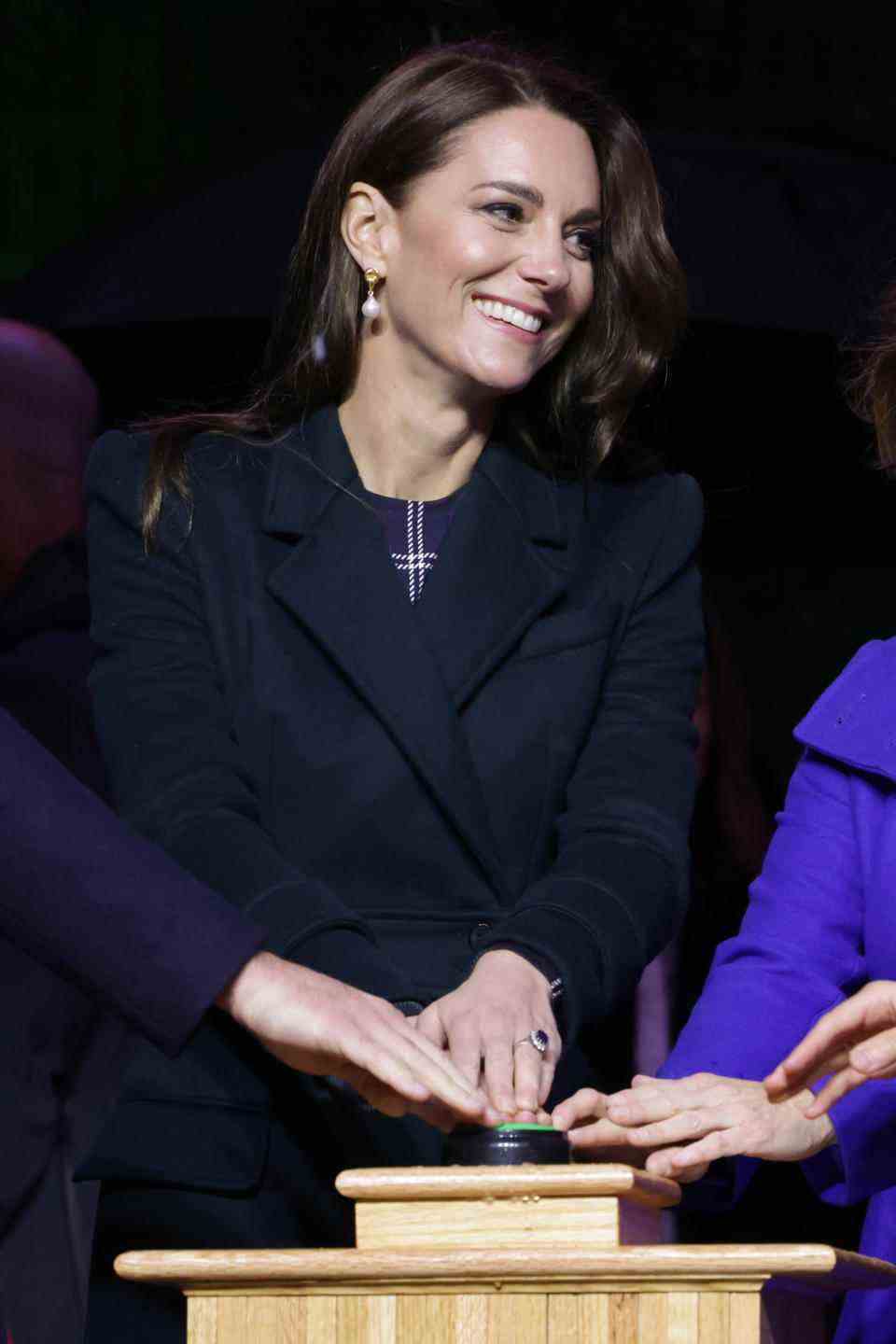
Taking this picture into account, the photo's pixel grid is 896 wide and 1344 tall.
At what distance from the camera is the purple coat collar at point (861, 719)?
2412 millimetres

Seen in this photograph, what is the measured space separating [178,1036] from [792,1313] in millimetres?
551

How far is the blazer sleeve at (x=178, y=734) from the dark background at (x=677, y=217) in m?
1.48

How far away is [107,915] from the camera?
174 centimetres

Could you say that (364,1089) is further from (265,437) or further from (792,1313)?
(265,437)

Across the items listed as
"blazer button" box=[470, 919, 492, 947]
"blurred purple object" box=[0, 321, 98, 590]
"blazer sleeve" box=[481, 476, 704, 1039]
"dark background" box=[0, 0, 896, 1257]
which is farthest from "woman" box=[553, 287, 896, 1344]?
"blurred purple object" box=[0, 321, 98, 590]

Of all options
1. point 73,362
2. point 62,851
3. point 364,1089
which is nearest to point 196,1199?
point 364,1089

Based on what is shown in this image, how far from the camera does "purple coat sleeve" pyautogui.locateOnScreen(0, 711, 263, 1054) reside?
174 cm

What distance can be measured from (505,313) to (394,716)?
0.50 metres

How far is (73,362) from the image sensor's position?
371cm

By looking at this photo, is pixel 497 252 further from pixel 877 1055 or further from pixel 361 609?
pixel 877 1055

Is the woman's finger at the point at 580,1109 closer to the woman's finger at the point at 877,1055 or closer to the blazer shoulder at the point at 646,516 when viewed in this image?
the woman's finger at the point at 877,1055

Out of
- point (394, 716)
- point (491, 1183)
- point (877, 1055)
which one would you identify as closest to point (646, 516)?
point (394, 716)

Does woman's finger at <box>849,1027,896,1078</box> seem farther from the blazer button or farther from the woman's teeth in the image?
the woman's teeth

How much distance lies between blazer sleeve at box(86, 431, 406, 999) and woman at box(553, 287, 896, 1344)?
30 cm
